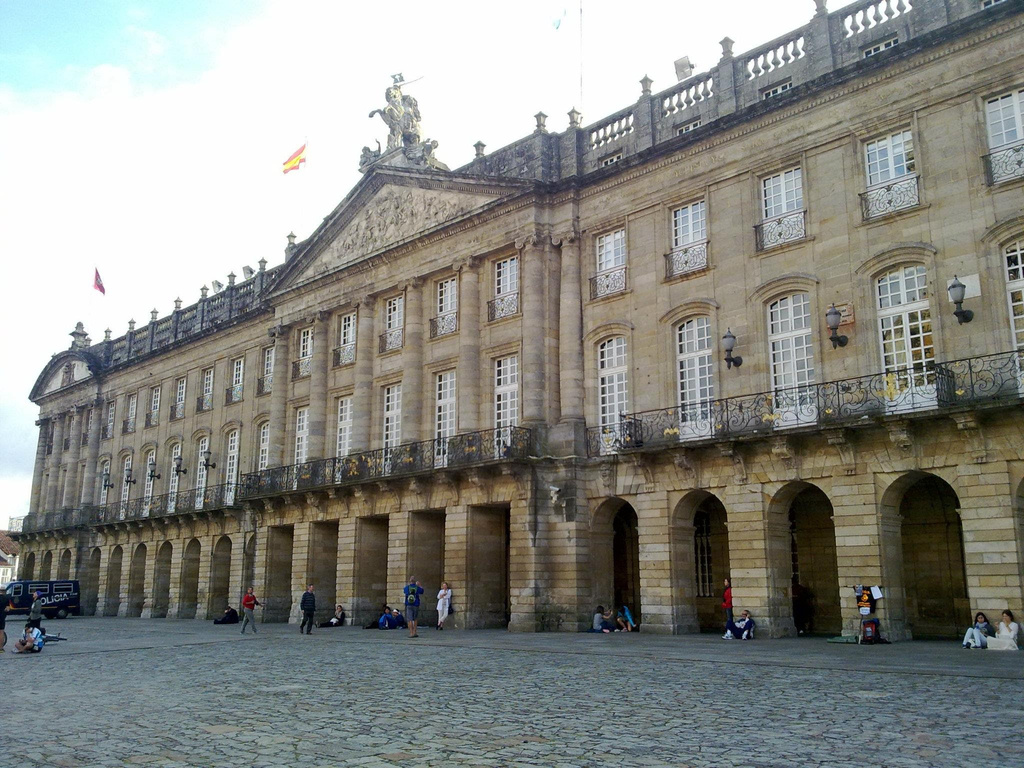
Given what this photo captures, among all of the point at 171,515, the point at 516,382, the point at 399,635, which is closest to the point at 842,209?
the point at 516,382

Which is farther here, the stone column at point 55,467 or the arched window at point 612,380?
the stone column at point 55,467

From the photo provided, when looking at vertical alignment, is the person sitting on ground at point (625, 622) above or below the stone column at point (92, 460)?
below

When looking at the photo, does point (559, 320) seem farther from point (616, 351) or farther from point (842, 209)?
point (842, 209)

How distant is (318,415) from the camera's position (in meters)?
35.9

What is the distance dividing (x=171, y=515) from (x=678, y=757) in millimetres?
39235

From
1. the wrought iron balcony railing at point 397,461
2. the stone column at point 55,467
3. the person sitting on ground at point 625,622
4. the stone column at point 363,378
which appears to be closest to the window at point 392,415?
the stone column at point 363,378

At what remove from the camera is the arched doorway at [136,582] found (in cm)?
4675

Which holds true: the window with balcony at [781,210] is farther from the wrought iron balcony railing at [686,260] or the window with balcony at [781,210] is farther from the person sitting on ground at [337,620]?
the person sitting on ground at [337,620]

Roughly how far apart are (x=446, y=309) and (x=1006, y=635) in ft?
65.3

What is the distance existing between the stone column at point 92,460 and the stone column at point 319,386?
22.8 m

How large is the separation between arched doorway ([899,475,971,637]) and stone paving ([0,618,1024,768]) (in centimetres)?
336

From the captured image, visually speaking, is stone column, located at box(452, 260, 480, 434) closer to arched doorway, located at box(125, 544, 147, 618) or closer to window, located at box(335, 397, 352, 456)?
window, located at box(335, 397, 352, 456)

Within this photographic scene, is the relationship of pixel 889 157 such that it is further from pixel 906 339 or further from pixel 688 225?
pixel 688 225

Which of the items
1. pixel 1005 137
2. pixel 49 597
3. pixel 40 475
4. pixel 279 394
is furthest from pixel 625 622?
pixel 40 475
